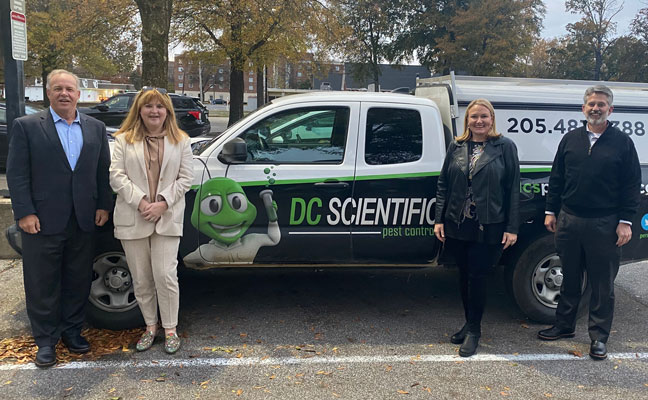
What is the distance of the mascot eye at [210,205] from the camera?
418 centimetres

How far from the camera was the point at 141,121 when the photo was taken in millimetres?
3789

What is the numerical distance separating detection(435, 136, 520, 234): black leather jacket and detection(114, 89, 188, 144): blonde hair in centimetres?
204

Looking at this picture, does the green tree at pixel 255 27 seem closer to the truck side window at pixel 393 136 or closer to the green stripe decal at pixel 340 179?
the truck side window at pixel 393 136

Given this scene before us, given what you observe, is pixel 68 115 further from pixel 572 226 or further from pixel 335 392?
pixel 572 226

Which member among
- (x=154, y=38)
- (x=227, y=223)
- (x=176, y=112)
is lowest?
(x=227, y=223)

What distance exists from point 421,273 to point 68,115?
3.95 metres

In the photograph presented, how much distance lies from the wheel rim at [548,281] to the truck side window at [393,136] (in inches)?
57.0

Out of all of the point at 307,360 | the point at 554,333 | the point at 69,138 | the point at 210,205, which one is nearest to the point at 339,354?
the point at 307,360

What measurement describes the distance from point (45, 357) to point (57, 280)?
532 mm

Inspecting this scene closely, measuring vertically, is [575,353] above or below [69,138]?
below

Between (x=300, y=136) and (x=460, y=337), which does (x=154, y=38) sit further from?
(x=460, y=337)

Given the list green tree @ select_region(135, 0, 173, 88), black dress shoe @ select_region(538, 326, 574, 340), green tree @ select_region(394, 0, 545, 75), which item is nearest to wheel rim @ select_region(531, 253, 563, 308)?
black dress shoe @ select_region(538, 326, 574, 340)

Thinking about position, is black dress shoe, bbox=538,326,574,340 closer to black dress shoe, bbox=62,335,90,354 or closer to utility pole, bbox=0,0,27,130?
black dress shoe, bbox=62,335,90,354

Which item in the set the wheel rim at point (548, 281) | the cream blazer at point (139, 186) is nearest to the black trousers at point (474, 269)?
the wheel rim at point (548, 281)
